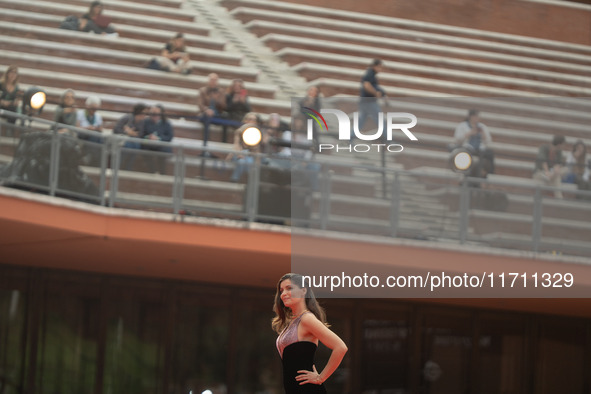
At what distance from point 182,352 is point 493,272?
15.7 feet

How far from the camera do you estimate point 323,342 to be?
18.9 feet

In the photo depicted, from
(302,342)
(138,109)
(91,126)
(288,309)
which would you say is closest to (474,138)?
(138,109)

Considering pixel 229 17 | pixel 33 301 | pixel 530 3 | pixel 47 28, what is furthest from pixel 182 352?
pixel 530 3

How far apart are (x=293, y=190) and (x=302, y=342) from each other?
262 inches

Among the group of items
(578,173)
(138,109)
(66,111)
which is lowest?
(578,173)

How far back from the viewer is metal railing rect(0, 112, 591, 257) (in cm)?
1170

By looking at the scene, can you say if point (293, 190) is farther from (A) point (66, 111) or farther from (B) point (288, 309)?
(B) point (288, 309)

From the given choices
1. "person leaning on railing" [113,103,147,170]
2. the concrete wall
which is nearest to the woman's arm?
"person leaning on railing" [113,103,147,170]

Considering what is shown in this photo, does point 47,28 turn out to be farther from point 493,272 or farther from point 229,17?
point 493,272

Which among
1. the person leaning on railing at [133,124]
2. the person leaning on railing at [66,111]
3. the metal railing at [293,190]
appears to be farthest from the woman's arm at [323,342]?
the person leaning on railing at [66,111]

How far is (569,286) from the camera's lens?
1373 centimetres

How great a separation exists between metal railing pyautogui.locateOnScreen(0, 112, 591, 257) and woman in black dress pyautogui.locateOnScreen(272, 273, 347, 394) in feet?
20.5

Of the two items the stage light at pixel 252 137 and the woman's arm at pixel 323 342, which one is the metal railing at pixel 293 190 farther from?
the woman's arm at pixel 323 342

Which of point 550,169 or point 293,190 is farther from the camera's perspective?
point 550,169
